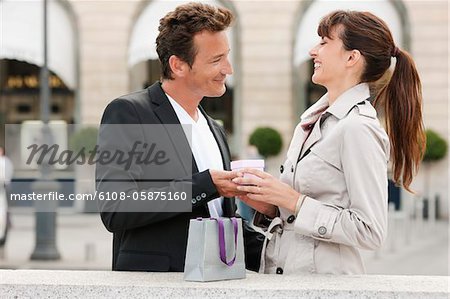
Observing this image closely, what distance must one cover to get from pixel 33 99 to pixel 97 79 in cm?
232

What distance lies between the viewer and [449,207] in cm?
2262

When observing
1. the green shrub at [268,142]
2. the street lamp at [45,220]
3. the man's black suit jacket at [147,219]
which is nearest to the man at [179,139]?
the man's black suit jacket at [147,219]

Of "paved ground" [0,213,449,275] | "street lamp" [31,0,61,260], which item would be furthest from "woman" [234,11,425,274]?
"street lamp" [31,0,61,260]

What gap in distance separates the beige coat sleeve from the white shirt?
59cm

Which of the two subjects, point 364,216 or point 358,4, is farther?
point 358,4

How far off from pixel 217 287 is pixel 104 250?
→ 12607mm

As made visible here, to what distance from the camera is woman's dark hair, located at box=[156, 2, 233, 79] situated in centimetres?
373

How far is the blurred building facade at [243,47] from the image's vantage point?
23766mm

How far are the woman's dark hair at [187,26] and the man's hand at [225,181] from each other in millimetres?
569

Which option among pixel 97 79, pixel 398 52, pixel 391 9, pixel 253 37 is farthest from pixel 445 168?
pixel 398 52

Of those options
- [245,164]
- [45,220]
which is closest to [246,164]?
[245,164]

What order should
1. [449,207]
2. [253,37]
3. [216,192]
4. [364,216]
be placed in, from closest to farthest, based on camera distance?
[364,216], [216,192], [449,207], [253,37]

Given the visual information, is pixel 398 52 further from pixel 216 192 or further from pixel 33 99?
pixel 33 99

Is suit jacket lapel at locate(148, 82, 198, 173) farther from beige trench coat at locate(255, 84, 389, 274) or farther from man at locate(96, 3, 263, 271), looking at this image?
beige trench coat at locate(255, 84, 389, 274)
